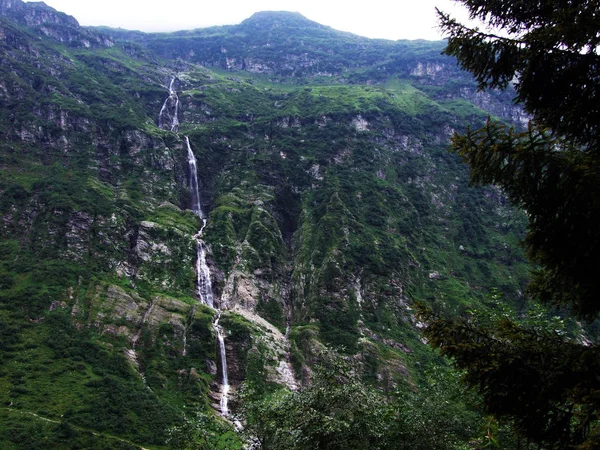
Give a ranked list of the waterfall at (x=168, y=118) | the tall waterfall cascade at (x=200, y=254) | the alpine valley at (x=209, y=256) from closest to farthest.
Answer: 1. the alpine valley at (x=209, y=256)
2. the tall waterfall cascade at (x=200, y=254)
3. the waterfall at (x=168, y=118)

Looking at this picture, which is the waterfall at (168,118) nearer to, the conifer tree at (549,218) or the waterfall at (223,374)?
the waterfall at (223,374)

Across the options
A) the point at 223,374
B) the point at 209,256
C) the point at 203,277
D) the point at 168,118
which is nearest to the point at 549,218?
the point at 223,374

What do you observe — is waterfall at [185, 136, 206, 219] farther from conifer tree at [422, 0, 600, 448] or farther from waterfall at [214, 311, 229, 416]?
conifer tree at [422, 0, 600, 448]

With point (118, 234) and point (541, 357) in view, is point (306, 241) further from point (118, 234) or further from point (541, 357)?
point (541, 357)

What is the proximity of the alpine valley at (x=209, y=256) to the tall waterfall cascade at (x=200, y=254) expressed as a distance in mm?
519

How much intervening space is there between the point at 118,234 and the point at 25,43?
14375 centimetres

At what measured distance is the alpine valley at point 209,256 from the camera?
68875mm

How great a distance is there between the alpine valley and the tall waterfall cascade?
0.52m

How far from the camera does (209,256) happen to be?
117812 millimetres

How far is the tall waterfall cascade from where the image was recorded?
84200mm

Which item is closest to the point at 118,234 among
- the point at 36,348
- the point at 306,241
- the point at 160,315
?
the point at 160,315

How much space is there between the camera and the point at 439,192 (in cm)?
16238

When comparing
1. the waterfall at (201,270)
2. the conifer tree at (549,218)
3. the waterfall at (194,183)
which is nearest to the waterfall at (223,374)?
the waterfall at (201,270)

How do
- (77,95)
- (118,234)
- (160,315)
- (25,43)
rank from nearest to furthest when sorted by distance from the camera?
(160,315), (118,234), (77,95), (25,43)
